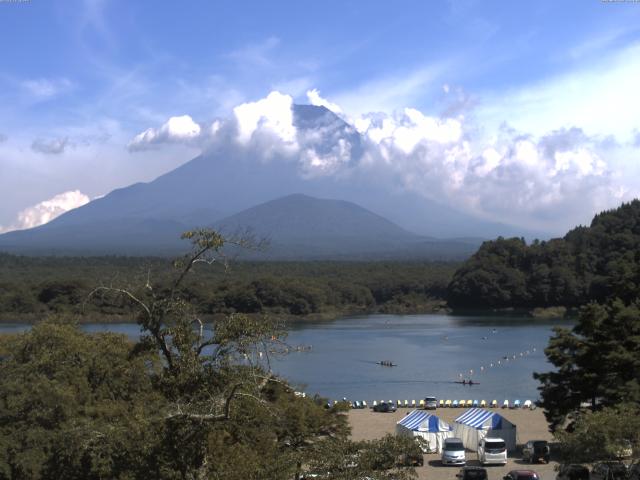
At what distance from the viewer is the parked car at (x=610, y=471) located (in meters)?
9.47

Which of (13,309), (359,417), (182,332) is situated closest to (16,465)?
(182,332)

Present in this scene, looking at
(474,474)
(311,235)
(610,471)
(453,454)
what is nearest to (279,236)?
(311,235)

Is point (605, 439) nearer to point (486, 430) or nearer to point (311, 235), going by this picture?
point (486, 430)

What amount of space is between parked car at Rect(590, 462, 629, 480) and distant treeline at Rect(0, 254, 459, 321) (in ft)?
108

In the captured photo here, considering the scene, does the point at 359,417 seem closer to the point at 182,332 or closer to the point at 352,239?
the point at 182,332

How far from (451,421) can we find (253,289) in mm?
34778

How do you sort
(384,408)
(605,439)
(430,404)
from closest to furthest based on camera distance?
(605,439)
(384,408)
(430,404)

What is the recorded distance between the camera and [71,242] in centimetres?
17462

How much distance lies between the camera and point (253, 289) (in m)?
53.4

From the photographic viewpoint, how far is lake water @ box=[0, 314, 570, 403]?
27.3 meters

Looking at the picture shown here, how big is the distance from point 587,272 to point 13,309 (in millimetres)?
37541

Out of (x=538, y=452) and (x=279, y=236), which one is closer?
(x=538, y=452)

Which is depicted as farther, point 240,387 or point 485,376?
point 485,376

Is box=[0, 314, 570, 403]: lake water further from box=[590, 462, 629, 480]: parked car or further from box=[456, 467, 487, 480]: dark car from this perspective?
box=[590, 462, 629, 480]: parked car
